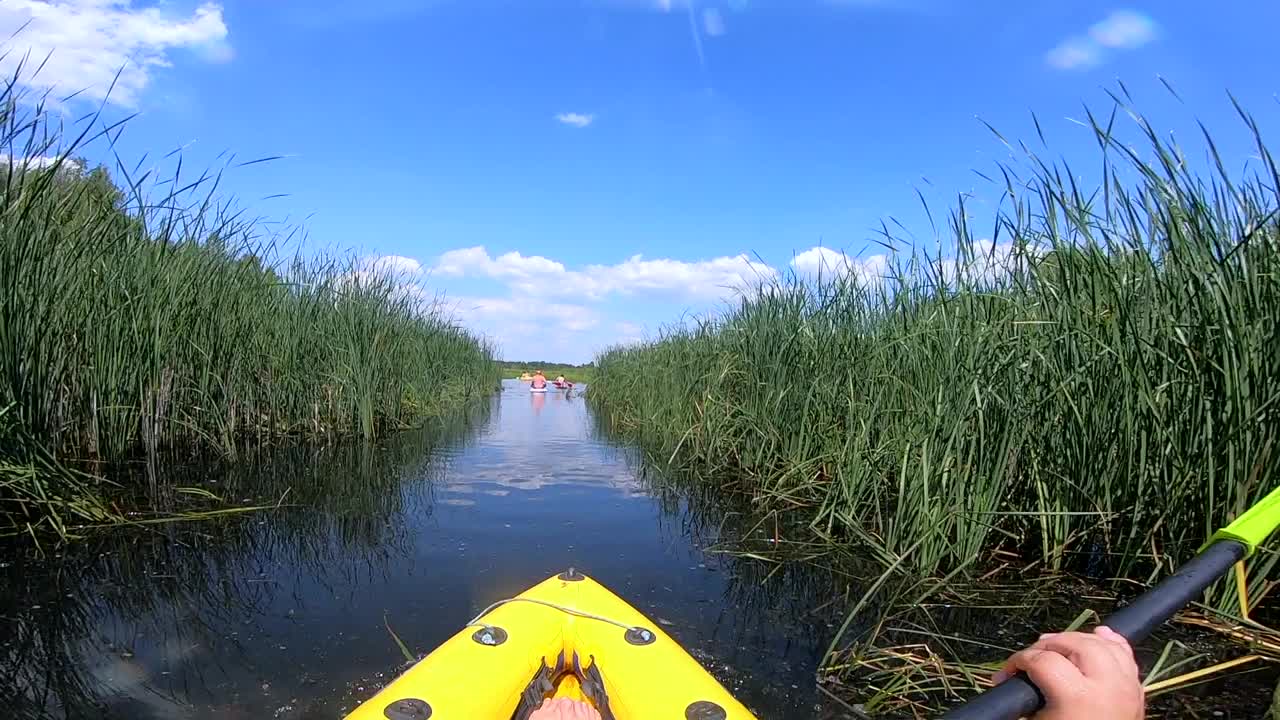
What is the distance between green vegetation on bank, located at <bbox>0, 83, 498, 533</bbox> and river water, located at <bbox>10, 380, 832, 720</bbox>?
422mm

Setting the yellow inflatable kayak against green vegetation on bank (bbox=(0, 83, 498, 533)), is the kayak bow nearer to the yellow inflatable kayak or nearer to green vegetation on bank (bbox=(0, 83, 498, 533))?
the yellow inflatable kayak

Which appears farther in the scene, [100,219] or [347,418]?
[347,418]

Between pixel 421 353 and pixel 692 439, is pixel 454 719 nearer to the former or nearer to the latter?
pixel 692 439

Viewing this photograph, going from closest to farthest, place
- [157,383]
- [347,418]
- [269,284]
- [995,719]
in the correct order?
[995,719]
[157,383]
[269,284]
[347,418]

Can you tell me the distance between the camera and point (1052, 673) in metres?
0.90

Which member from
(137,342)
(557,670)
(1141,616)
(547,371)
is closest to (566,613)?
(557,670)

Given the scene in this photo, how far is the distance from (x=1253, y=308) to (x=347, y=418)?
7.36 m

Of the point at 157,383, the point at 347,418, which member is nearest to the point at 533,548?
the point at 157,383

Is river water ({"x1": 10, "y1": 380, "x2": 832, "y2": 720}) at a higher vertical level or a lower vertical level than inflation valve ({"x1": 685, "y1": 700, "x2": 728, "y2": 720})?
lower

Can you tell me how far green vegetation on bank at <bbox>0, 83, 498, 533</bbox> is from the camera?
3.23 metres

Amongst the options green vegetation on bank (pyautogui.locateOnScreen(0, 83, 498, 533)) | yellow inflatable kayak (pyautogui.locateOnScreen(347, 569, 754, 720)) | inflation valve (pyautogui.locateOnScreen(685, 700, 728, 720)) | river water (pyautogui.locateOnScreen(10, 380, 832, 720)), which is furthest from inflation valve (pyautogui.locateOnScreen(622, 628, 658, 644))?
green vegetation on bank (pyautogui.locateOnScreen(0, 83, 498, 533))

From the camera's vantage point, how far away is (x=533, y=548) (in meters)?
4.11

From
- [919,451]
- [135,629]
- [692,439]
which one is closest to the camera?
[135,629]

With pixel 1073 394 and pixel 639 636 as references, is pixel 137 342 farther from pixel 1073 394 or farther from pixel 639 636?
pixel 1073 394
